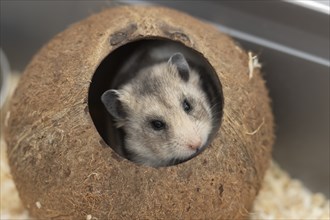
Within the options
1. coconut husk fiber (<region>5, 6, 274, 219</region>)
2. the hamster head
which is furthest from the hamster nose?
Answer: coconut husk fiber (<region>5, 6, 274, 219</region>)

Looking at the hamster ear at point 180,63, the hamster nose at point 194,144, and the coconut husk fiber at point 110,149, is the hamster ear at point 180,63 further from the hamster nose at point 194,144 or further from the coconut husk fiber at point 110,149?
the hamster nose at point 194,144

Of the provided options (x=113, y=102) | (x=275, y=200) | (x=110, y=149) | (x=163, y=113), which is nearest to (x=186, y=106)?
(x=163, y=113)

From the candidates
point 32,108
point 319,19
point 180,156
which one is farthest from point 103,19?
point 319,19

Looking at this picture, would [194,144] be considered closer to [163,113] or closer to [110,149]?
[163,113]

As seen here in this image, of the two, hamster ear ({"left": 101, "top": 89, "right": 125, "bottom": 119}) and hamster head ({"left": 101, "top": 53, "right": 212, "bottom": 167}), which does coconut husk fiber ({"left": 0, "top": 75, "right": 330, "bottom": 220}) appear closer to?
hamster head ({"left": 101, "top": 53, "right": 212, "bottom": 167})

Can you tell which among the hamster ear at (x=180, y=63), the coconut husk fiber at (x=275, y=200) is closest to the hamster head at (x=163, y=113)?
the hamster ear at (x=180, y=63)

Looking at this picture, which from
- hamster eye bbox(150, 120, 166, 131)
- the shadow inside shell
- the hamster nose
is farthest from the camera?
the shadow inside shell

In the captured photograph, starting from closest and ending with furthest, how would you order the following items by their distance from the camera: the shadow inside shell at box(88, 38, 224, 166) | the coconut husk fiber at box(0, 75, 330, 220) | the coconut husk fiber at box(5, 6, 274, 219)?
the coconut husk fiber at box(5, 6, 274, 219) < the shadow inside shell at box(88, 38, 224, 166) < the coconut husk fiber at box(0, 75, 330, 220)
